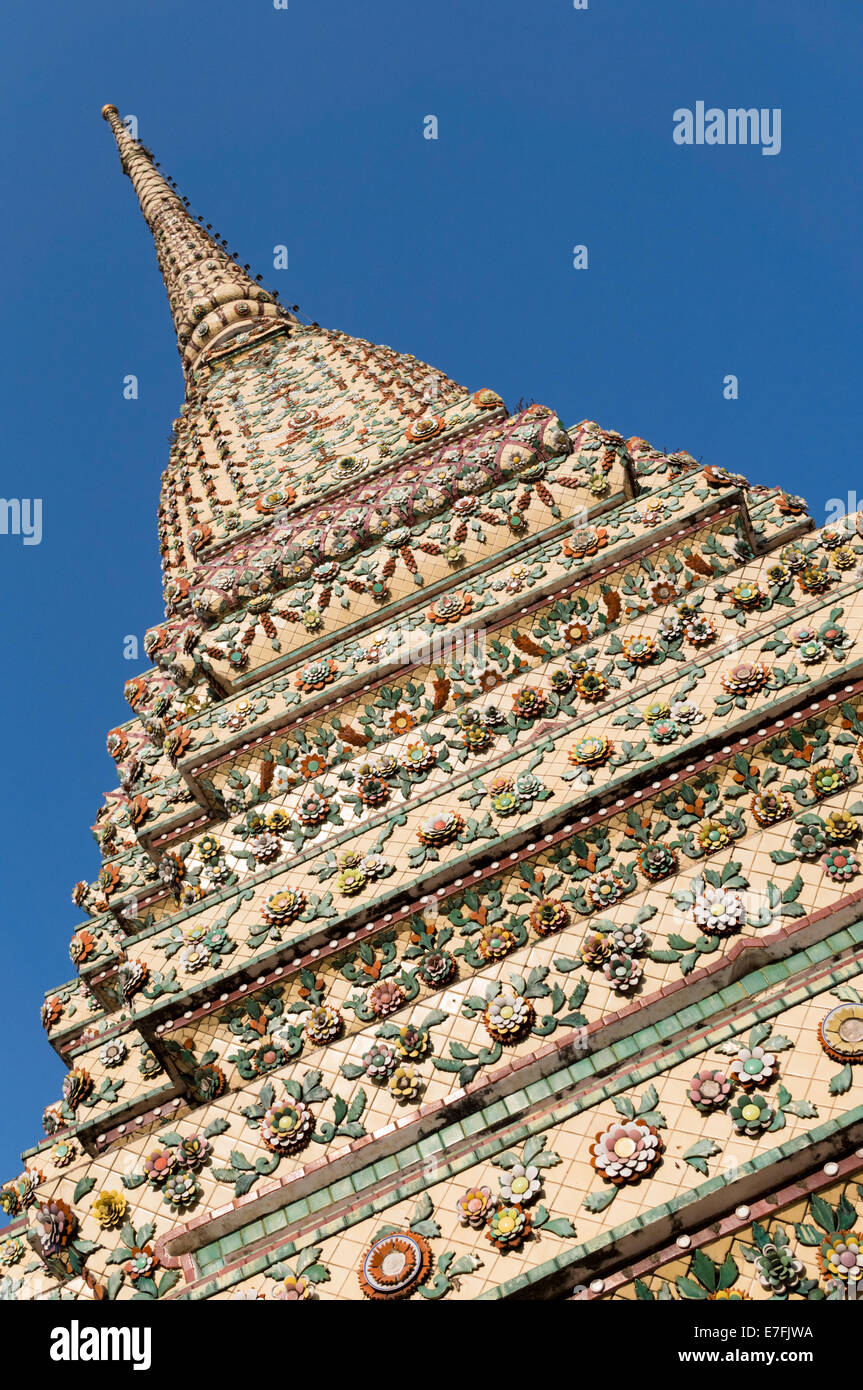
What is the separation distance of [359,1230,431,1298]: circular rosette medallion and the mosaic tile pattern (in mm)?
19

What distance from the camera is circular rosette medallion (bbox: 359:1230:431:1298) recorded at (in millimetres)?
6848

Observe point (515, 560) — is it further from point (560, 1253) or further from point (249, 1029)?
point (560, 1253)

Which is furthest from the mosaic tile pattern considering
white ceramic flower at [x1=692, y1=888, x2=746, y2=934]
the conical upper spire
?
the conical upper spire

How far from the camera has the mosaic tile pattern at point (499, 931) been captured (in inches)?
270

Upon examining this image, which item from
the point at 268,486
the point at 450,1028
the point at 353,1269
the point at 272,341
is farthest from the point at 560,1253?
the point at 272,341

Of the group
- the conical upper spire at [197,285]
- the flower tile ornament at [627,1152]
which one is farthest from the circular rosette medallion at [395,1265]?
the conical upper spire at [197,285]

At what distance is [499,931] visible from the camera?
8.53 metres

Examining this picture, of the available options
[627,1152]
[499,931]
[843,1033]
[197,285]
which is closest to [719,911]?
[843,1033]

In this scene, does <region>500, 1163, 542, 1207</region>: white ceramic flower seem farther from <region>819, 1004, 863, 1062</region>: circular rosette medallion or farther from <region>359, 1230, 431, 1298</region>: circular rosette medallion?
<region>819, 1004, 863, 1062</region>: circular rosette medallion

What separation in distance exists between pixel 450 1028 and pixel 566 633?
167 inches

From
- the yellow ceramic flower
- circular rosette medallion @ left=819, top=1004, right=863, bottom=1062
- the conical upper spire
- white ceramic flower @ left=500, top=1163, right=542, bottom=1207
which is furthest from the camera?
the conical upper spire

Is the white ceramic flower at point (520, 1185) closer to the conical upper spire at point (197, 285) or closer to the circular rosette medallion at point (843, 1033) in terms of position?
the circular rosette medallion at point (843, 1033)

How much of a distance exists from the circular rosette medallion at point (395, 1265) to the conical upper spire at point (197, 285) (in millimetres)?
25567
